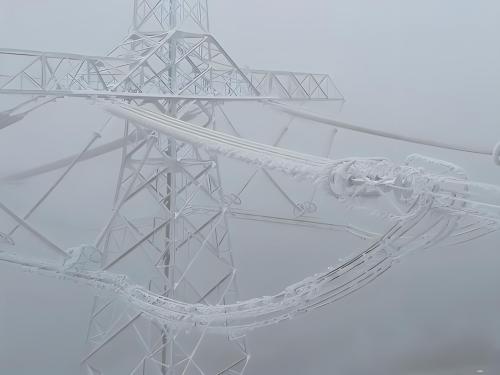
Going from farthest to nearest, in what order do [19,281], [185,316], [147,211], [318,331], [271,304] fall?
1. [318,331]
2. [147,211]
3. [19,281]
4. [185,316]
5. [271,304]

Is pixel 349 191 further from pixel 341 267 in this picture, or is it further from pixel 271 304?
pixel 271 304

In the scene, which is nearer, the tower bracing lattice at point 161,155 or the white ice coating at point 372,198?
the white ice coating at point 372,198

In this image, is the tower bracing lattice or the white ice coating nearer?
the white ice coating

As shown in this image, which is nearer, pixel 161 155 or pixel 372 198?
pixel 372 198

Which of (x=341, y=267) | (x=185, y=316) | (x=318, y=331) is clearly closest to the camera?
(x=341, y=267)

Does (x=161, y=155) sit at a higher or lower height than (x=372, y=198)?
higher

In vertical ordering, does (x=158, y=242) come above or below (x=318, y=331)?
above

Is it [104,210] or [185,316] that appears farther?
[104,210]

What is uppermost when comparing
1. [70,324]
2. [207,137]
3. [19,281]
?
[207,137]

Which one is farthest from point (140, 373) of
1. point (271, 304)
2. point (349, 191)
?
point (349, 191)

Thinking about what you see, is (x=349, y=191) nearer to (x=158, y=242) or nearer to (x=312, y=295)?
(x=312, y=295)
